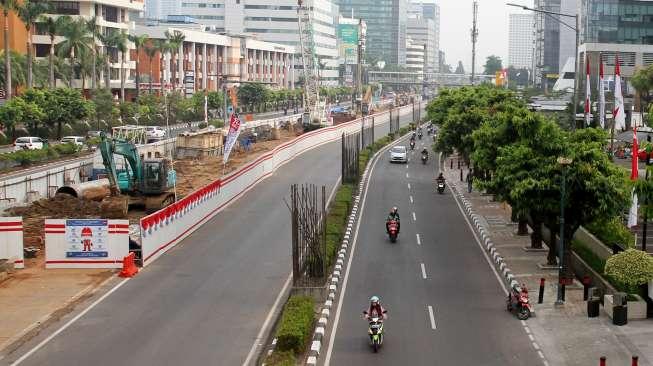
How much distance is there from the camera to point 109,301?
2805 cm

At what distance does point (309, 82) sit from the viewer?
404 ft

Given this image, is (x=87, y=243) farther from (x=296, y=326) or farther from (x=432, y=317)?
(x=432, y=317)

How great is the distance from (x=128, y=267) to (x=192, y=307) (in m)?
5.48

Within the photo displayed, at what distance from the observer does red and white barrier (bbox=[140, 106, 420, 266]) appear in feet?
112

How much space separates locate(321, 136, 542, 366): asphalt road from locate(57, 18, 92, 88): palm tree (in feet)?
200

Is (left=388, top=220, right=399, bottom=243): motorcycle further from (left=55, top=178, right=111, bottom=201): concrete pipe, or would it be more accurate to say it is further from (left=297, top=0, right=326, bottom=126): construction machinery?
(left=297, top=0, right=326, bottom=126): construction machinery

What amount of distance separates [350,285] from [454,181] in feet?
117

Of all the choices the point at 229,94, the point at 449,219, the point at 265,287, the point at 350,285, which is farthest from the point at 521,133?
the point at 229,94

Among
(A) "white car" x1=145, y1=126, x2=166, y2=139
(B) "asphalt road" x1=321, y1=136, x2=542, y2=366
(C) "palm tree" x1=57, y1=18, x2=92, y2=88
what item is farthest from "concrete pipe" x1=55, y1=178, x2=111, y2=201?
(C) "palm tree" x1=57, y1=18, x2=92, y2=88

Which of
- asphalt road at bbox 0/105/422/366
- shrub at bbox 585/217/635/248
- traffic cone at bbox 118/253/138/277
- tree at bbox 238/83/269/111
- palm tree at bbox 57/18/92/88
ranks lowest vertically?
asphalt road at bbox 0/105/422/366

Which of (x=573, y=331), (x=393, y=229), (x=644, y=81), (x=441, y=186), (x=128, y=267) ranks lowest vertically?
(x=573, y=331)

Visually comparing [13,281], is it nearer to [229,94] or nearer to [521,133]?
[521,133]

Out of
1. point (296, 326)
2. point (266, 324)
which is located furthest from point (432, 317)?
point (296, 326)

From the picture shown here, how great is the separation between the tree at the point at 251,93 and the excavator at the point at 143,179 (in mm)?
98760
